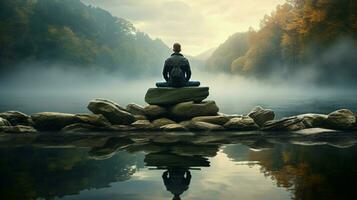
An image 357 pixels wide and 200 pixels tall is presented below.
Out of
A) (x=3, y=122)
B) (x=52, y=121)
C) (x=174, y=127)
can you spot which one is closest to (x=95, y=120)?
(x=52, y=121)

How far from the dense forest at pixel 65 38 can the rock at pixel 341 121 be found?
64516 millimetres

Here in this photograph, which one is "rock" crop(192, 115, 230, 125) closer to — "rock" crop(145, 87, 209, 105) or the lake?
"rock" crop(145, 87, 209, 105)

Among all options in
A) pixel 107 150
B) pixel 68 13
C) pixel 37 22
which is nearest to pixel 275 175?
pixel 107 150

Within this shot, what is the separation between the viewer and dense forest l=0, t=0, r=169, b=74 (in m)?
74.2

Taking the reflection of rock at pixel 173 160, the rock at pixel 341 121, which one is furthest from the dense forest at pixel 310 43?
the reflection of rock at pixel 173 160

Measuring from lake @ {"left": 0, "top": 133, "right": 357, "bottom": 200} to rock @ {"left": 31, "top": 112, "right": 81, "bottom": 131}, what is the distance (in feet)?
5.65

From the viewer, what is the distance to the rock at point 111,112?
1819 centimetres

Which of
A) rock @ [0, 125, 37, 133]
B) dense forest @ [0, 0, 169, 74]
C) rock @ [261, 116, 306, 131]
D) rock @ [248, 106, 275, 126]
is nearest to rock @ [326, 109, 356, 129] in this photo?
rock @ [261, 116, 306, 131]

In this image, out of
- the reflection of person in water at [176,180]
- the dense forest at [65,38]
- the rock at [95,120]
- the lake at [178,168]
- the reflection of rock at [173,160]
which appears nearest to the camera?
the lake at [178,168]

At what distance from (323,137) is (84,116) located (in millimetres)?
9688

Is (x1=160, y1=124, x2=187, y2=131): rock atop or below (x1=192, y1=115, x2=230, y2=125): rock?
below

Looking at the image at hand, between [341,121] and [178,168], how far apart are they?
970 centimetres

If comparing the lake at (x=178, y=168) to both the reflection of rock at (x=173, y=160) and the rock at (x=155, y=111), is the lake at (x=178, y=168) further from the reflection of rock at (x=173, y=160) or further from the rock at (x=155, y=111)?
the rock at (x=155, y=111)

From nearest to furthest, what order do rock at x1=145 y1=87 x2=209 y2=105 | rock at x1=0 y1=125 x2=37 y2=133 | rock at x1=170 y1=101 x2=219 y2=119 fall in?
1. rock at x1=0 y1=125 x2=37 y2=133
2. rock at x1=170 y1=101 x2=219 y2=119
3. rock at x1=145 y1=87 x2=209 y2=105
